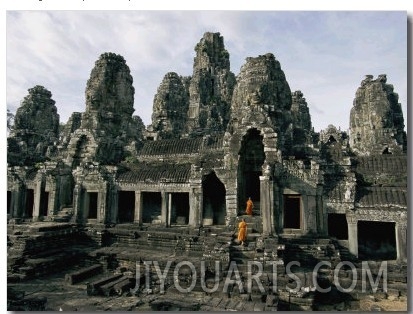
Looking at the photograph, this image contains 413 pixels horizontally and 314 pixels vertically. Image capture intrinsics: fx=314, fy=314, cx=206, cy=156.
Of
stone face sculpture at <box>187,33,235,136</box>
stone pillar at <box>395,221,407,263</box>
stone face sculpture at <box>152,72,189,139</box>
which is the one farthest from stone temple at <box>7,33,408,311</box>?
stone face sculpture at <box>187,33,235,136</box>

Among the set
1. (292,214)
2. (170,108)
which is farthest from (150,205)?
(170,108)

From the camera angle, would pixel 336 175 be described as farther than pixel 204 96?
No

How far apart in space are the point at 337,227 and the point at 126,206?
1229 cm

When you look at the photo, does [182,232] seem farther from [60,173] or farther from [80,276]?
[60,173]

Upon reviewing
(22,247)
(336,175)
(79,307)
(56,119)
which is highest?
(56,119)

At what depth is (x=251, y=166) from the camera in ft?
54.1

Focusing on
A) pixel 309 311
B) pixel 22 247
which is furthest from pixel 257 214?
pixel 22 247

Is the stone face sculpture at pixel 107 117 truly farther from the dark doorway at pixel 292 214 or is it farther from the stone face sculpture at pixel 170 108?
the dark doorway at pixel 292 214

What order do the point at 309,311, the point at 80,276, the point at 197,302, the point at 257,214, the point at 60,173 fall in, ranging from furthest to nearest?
1. the point at 60,173
2. the point at 257,214
3. the point at 80,276
4. the point at 197,302
5. the point at 309,311

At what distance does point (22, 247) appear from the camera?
1405cm

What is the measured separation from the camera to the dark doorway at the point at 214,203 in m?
16.9

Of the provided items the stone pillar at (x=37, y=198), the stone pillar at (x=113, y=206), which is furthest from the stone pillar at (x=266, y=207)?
the stone pillar at (x=37, y=198)

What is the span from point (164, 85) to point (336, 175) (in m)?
27.0

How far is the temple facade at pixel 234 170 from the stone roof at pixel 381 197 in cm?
4
